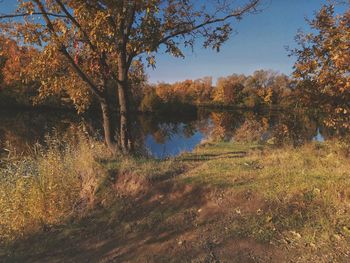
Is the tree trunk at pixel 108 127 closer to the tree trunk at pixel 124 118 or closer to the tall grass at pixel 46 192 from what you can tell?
the tree trunk at pixel 124 118

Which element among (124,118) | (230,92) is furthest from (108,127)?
(230,92)

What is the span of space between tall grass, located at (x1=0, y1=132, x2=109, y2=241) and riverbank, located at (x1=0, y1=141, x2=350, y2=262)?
25 cm

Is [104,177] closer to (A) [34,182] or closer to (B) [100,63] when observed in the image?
(A) [34,182]

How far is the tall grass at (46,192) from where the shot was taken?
26.6 ft

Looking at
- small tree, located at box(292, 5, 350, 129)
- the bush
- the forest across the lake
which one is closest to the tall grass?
the forest across the lake

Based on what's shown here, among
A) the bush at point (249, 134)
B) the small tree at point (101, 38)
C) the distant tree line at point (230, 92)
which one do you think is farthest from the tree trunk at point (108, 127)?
the distant tree line at point (230, 92)

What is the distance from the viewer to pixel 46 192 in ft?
28.7

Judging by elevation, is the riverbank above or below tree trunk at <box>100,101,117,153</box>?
below

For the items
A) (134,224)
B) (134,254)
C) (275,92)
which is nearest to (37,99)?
(134,224)

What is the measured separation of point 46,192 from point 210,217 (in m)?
4.07

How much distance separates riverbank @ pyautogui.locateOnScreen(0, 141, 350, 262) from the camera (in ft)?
17.7

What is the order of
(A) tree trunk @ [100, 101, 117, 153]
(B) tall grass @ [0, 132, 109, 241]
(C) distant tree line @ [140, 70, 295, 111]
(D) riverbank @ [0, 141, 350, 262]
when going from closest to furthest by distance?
(D) riverbank @ [0, 141, 350, 262]
(B) tall grass @ [0, 132, 109, 241]
(A) tree trunk @ [100, 101, 117, 153]
(C) distant tree line @ [140, 70, 295, 111]

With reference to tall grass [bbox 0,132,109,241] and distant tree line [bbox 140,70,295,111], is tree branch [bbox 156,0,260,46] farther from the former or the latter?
distant tree line [bbox 140,70,295,111]

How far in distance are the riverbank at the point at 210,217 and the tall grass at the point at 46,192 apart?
0.83 feet
